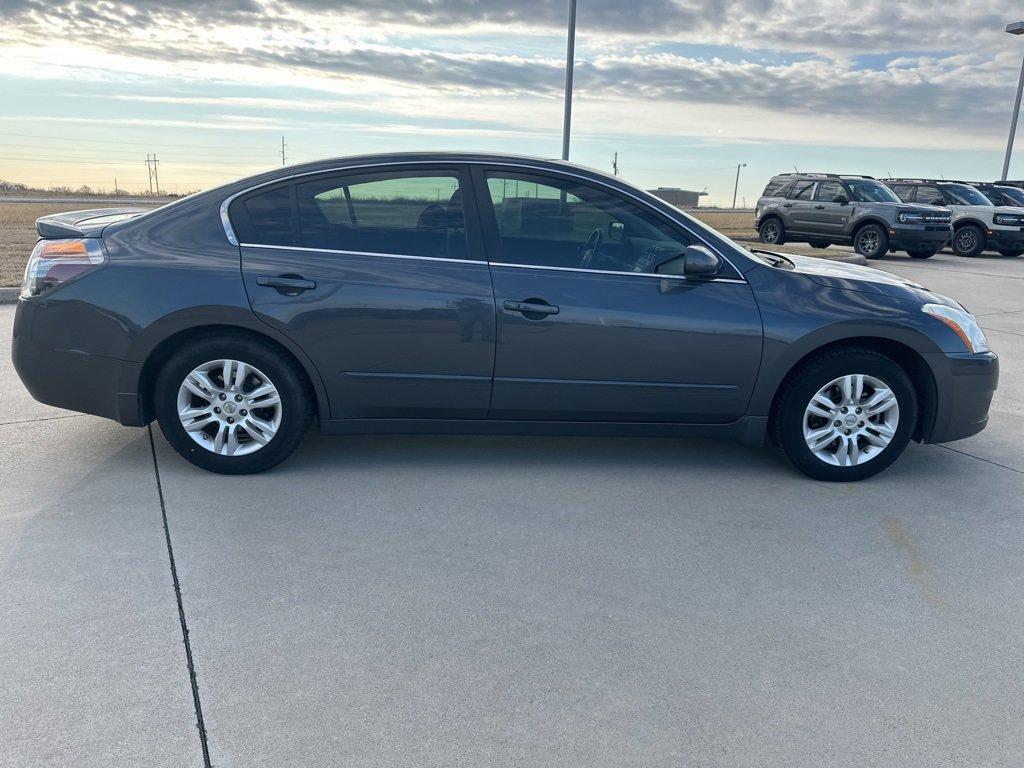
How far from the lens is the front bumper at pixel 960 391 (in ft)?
15.7

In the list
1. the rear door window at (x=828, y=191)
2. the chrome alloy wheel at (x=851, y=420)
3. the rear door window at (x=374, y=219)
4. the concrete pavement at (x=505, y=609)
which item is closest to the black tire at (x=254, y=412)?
the concrete pavement at (x=505, y=609)

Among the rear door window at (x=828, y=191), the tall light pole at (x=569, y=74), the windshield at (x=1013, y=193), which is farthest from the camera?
the windshield at (x=1013, y=193)

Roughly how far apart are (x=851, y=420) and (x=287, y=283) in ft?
9.93

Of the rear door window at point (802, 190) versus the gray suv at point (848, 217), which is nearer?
the gray suv at point (848, 217)

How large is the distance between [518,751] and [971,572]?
2308 mm

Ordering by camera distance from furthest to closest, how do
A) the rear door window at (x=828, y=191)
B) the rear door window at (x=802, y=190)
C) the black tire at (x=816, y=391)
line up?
1. the rear door window at (x=802, y=190)
2. the rear door window at (x=828, y=191)
3. the black tire at (x=816, y=391)

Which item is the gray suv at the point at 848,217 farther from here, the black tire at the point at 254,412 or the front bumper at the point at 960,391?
the black tire at the point at 254,412

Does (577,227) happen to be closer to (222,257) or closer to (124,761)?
(222,257)

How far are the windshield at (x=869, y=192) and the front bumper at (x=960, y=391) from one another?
52.7ft

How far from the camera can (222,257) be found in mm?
4520

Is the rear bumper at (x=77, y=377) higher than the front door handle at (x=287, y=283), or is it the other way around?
the front door handle at (x=287, y=283)

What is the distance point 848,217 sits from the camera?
19.7 metres

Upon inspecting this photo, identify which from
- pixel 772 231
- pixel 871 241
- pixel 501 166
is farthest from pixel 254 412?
pixel 772 231

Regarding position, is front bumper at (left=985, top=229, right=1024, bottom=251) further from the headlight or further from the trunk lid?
the trunk lid
